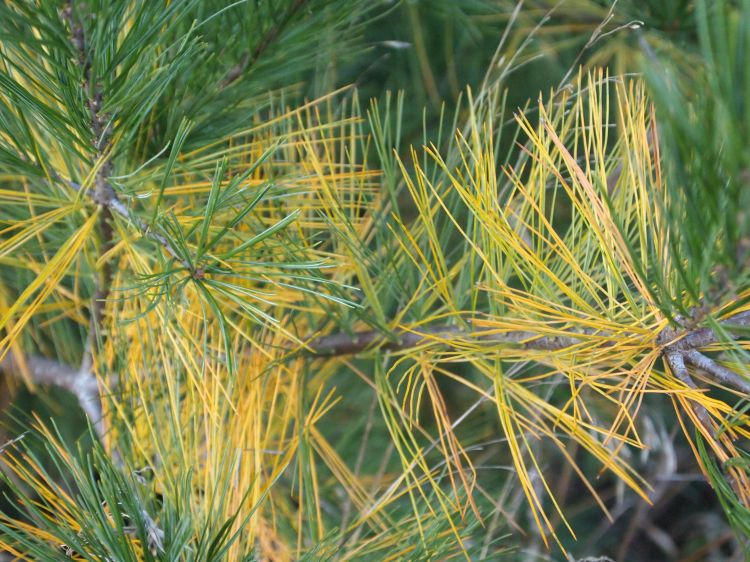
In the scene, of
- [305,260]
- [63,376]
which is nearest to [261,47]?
[305,260]

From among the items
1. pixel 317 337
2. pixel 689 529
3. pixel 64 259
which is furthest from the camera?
pixel 689 529

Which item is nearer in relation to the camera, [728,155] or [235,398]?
[728,155]

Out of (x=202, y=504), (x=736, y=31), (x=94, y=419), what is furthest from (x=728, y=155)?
(x=94, y=419)

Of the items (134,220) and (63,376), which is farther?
(63,376)

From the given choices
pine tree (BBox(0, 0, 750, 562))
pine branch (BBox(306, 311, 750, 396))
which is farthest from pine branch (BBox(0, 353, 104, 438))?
pine branch (BBox(306, 311, 750, 396))

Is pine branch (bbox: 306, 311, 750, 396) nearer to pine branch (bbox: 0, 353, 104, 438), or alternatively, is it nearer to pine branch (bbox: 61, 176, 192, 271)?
pine branch (bbox: 61, 176, 192, 271)

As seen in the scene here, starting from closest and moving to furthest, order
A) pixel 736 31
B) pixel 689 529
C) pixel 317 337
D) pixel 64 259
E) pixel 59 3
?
pixel 736 31
pixel 59 3
pixel 64 259
pixel 317 337
pixel 689 529

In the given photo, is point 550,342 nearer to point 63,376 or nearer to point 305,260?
point 305,260

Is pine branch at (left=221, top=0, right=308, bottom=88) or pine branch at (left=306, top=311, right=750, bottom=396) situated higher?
pine branch at (left=221, top=0, right=308, bottom=88)

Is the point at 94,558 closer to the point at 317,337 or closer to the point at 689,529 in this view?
the point at 317,337
